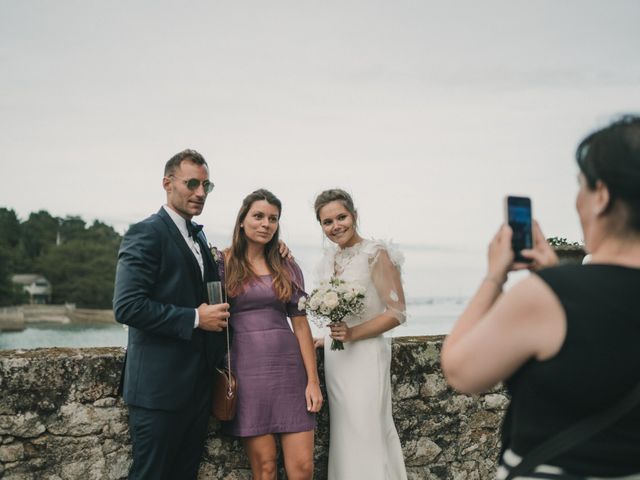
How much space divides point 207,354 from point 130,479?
90cm

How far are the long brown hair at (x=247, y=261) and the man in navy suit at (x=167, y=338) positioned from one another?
1.06 feet

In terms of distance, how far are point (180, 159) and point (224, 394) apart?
5.46 feet

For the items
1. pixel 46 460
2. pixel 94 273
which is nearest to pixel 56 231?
pixel 94 273

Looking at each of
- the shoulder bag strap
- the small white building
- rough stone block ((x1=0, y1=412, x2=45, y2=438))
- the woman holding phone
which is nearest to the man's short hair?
rough stone block ((x1=0, y1=412, x2=45, y2=438))

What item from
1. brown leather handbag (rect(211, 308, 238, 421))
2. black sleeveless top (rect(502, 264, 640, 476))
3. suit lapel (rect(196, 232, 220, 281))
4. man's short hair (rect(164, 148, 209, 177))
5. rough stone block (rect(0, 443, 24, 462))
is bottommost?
rough stone block (rect(0, 443, 24, 462))

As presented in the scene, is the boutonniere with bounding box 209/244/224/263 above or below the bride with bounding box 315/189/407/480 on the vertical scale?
above

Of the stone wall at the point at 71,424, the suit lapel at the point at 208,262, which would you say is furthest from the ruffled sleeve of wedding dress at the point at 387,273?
the suit lapel at the point at 208,262

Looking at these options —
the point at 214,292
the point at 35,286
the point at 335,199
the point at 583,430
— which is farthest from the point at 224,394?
the point at 35,286

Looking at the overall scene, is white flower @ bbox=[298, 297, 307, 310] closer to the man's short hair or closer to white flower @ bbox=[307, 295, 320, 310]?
white flower @ bbox=[307, 295, 320, 310]

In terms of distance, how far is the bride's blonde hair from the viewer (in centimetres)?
471

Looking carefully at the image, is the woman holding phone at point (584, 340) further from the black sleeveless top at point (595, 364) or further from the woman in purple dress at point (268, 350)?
the woman in purple dress at point (268, 350)

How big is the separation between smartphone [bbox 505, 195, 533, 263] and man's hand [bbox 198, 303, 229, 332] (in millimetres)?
2189

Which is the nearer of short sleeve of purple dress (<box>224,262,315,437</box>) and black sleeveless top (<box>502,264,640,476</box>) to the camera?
black sleeveless top (<box>502,264,640,476</box>)

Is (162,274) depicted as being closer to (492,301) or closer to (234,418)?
(234,418)
